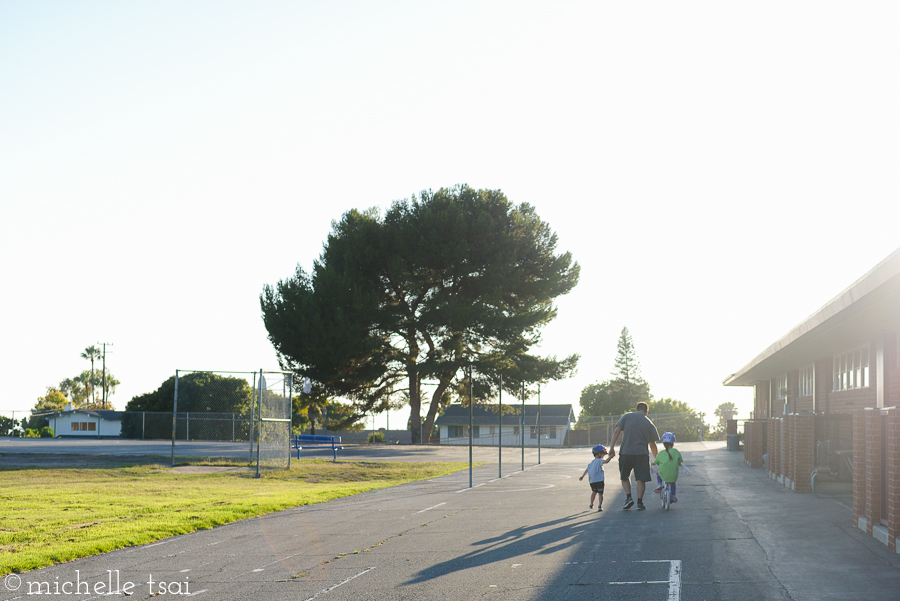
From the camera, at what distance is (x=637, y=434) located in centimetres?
1349

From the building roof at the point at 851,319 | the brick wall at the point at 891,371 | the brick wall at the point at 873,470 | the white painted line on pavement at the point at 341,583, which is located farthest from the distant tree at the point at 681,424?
the white painted line on pavement at the point at 341,583

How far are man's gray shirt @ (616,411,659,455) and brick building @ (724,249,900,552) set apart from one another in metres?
2.77

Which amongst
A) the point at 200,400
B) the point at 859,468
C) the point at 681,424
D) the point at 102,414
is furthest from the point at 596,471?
the point at 102,414

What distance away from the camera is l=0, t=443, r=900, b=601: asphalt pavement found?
7.57 m

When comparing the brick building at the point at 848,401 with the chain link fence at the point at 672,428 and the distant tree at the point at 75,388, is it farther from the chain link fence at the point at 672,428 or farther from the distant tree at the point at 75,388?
the distant tree at the point at 75,388

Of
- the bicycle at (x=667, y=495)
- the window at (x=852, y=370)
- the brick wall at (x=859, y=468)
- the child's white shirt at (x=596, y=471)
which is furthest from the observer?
the window at (x=852, y=370)

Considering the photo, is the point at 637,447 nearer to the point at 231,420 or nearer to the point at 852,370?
the point at 852,370

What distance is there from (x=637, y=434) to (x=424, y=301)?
36.0 metres

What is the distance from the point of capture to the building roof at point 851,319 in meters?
7.83

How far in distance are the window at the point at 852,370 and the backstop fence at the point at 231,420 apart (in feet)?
47.3

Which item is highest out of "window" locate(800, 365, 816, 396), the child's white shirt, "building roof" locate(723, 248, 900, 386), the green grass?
"building roof" locate(723, 248, 900, 386)

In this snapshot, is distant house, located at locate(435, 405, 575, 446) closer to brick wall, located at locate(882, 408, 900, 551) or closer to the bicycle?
the bicycle

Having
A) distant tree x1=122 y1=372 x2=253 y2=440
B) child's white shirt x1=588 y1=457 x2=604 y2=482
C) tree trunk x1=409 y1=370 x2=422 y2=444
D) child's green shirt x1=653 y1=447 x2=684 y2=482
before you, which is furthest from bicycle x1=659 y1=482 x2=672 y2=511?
distant tree x1=122 y1=372 x2=253 y2=440

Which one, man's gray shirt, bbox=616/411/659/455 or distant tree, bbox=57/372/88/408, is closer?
man's gray shirt, bbox=616/411/659/455
